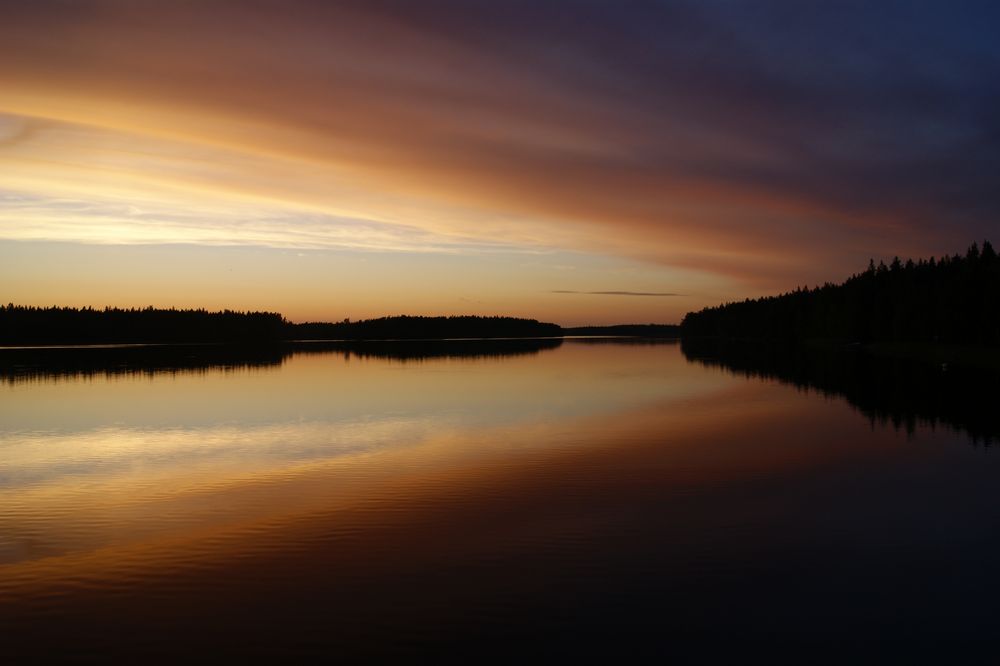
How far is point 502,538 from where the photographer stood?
1798cm

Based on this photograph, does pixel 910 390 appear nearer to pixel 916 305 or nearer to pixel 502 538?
pixel 502 538

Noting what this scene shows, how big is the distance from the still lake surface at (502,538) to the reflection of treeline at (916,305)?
66.1 meters

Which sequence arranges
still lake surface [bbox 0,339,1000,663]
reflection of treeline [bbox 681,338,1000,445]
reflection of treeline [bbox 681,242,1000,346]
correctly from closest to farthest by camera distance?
still lake surface [bbox 0,339,1000,663] < reflection of treeline [bbox 681,338,1000,445] < reflection of treeline [bbox 681,242,1000,346]

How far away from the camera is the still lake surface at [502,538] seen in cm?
1264

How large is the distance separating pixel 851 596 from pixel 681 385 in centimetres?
5055

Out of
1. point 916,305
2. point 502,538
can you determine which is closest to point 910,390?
point 502,538

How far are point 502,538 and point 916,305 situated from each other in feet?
385

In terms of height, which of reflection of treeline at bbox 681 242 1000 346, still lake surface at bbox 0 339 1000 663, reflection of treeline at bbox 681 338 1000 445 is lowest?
still lake surface at bbox 0 339 1000 663

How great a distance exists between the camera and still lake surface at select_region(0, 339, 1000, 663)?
498 inches

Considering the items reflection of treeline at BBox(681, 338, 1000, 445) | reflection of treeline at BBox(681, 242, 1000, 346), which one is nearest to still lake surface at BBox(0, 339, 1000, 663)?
reflection of treeline at BBox(681, 338, 1000, 445)

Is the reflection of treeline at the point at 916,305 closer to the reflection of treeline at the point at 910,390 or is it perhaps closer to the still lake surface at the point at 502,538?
the reflection of treeline at the point at 910,390

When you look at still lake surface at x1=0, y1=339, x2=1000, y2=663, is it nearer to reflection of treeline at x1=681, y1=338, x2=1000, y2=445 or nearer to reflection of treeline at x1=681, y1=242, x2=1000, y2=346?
reflection of treeline at x1=681, y1=338, x2=1000, y2=445

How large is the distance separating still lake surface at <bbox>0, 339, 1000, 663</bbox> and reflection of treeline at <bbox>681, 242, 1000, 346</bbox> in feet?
217

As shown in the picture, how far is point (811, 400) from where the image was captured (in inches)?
2015
